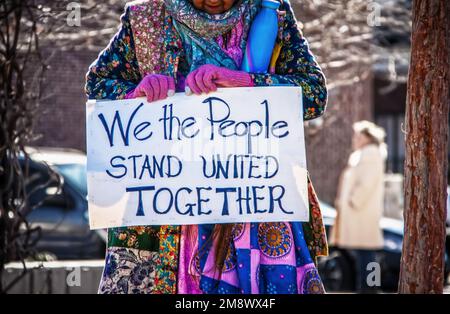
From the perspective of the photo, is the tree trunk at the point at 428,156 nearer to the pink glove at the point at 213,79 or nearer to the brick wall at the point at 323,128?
the pink glove at the point at 213,79

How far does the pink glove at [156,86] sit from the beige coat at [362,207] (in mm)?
6055

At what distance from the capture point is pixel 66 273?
560 cm

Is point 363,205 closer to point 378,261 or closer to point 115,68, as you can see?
point 378,261

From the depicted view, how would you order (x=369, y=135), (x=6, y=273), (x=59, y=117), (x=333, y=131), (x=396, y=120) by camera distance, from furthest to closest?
1. (x=396, y=120)
2. (x=333, y=131)
3. (x=59, y=117)
4. (x=369, y=135)
5. (x=6, y=273)

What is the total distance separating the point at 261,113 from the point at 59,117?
12.8 meters

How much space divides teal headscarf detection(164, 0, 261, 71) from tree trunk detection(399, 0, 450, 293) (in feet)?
2.43

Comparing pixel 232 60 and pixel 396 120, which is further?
pixel 396 120

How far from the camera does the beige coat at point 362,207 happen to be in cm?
951

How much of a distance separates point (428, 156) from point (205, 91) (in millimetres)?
965

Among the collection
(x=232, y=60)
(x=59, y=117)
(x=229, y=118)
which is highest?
(x=59, y=117)

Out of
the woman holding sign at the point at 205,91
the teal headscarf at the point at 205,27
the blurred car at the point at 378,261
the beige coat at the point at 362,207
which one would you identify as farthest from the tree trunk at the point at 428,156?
the blurred car at the point at 378,261

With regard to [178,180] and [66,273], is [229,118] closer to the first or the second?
[178,180]

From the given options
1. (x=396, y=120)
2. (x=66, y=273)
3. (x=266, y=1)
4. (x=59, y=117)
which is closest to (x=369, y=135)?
(x=66, y=273)
